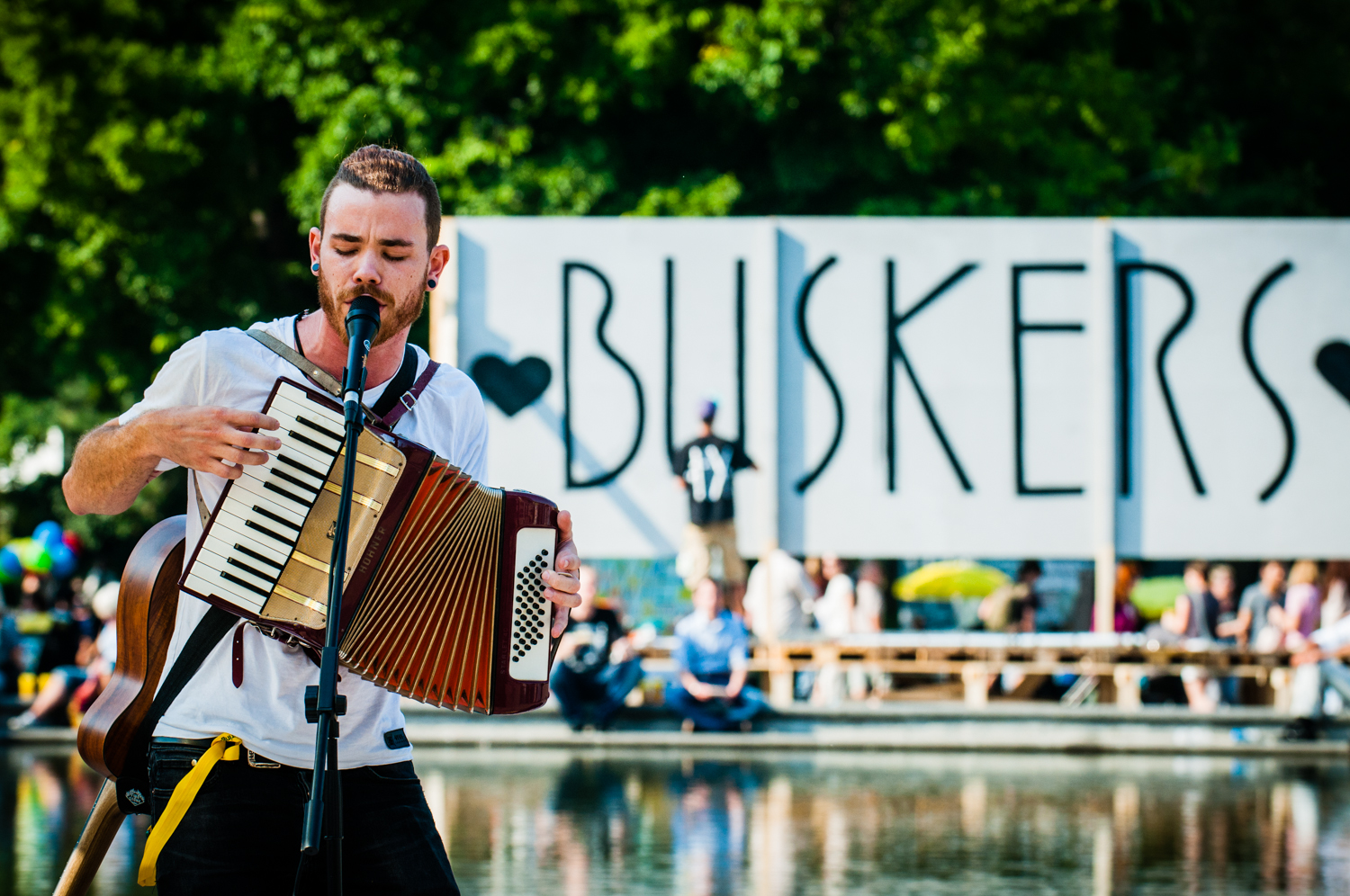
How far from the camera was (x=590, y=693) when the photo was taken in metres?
13.7

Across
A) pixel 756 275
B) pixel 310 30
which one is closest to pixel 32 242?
pixel 310 30

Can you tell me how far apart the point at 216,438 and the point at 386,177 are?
25.1 inches

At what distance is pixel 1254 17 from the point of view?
24938mm

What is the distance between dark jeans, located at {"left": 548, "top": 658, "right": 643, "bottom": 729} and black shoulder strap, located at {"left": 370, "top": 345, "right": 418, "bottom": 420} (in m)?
10.3

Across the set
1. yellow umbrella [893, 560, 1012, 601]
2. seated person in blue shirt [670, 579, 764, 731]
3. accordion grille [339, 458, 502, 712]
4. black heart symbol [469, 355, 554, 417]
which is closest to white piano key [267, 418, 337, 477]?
accordion grille [339, 458, 502, 712]

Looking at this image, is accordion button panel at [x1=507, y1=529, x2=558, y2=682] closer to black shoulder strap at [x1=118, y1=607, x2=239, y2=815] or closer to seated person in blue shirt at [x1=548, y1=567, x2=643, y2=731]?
black shoulder strap at [x1=118, y1=607, x2=239, y2=815]

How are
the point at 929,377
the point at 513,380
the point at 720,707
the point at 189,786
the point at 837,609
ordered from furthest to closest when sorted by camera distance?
the point at 837,609
the point at 929,377
the point at 513,380
the point at 720,707
the point at 189,786

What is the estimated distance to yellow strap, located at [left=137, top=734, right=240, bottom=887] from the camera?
122 inches

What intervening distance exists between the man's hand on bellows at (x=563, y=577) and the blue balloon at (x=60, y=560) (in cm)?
2169

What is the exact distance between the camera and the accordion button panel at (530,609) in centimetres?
324

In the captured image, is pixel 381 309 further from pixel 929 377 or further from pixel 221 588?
pixel 929 377

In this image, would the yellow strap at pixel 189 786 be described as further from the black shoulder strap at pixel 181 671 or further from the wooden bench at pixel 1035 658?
the wooden bench at pixel 1035 658

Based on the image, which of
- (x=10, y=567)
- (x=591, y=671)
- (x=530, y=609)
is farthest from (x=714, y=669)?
(x=10, y=567)

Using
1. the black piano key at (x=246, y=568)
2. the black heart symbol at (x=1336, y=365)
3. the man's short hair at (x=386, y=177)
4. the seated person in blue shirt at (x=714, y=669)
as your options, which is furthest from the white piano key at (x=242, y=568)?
the black heart symbol at (x=1336, y=365)
